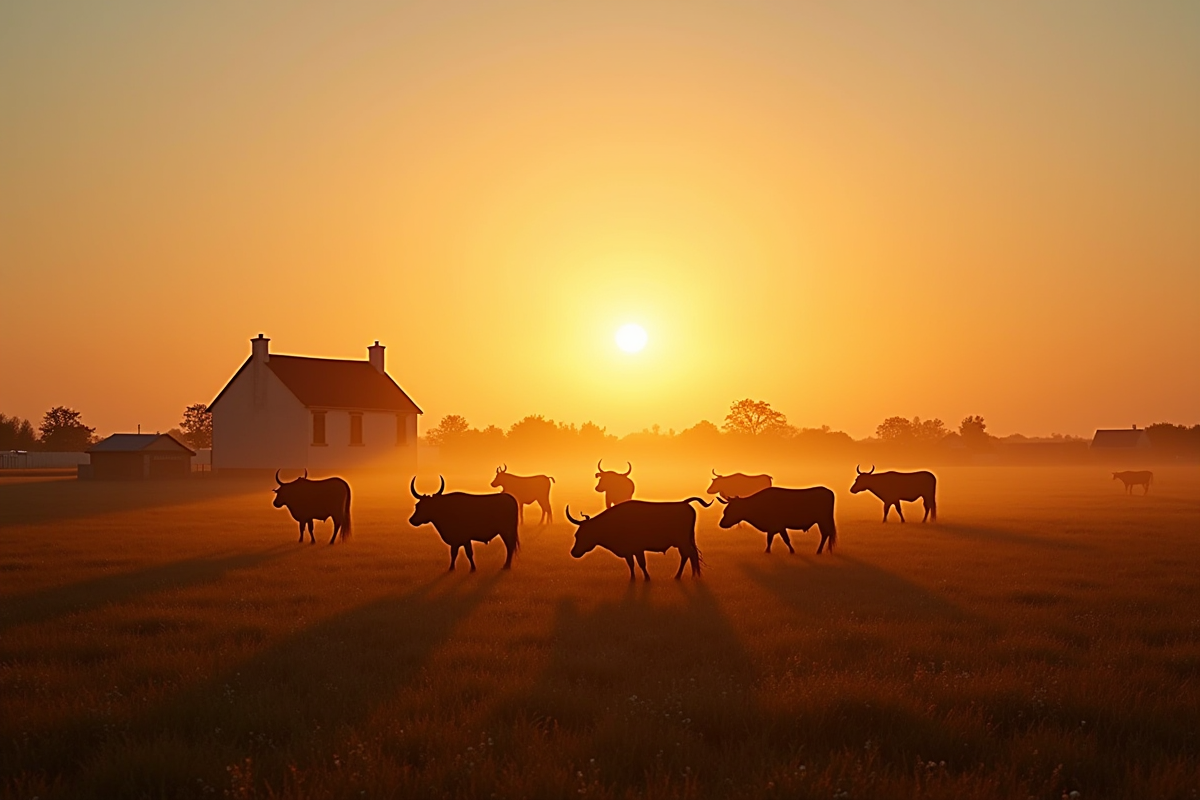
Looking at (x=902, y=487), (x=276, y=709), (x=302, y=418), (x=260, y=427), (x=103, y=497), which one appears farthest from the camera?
(x=260, y=427)

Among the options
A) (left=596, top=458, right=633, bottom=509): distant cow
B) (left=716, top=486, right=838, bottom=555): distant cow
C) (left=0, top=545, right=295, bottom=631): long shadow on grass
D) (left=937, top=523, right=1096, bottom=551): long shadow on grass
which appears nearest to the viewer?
(left=0, top=545, right=295, bottom=631): long shadow on grass

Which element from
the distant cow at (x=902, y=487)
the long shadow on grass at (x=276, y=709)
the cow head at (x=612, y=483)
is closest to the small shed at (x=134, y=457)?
the cow head at (x=612, y=483)

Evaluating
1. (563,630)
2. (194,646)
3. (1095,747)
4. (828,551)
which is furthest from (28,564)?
(1095,747)

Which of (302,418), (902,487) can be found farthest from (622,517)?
(302,418)

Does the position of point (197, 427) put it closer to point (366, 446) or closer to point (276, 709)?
point (366, 446)

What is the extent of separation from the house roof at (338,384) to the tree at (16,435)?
70331 millimetres

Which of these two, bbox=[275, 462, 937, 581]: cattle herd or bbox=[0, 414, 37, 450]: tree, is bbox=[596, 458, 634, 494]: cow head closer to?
bbox=[275, 462, 937, 581]: cattle herd

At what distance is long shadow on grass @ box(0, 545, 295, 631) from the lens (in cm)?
1143

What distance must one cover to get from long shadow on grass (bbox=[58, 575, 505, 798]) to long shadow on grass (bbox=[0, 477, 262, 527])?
1915cm

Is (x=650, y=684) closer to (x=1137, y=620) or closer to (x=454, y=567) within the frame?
(x=1137, y=620)

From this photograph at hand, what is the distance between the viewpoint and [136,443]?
2144 inches

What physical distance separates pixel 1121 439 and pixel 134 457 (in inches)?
5273

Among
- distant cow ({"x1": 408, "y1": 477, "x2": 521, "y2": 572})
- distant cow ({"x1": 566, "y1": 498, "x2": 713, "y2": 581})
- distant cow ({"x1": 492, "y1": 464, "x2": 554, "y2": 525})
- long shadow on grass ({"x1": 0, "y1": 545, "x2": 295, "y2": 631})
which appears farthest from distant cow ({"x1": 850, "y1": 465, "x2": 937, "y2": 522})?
long shadow on grass ({"x1": 0, "y1": 545, "x2": 295, "y2": 631})

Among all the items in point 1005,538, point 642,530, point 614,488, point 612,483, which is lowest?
point 1005,538
